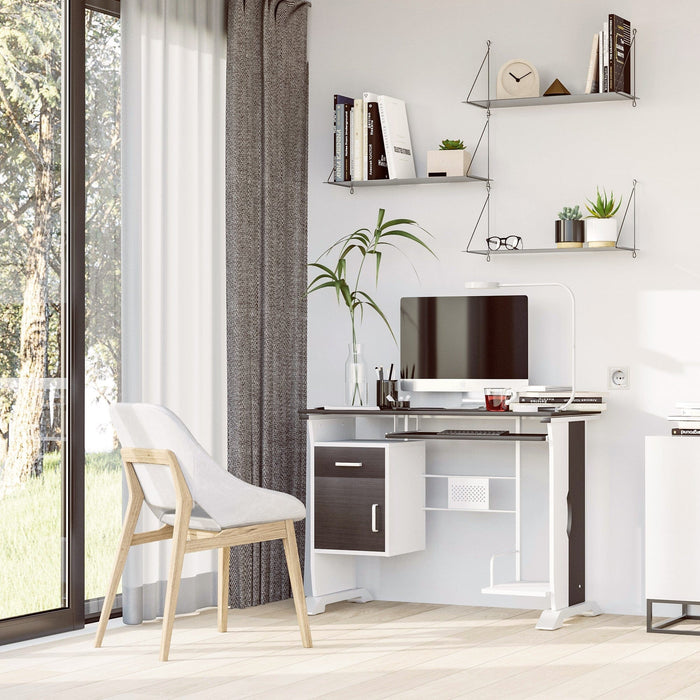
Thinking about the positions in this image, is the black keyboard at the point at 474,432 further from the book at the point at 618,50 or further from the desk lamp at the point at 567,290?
the book at the point at 618,50

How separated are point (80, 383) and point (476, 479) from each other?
1.60 meters

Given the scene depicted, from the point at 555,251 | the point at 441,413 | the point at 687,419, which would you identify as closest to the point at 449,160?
the point at 555,251

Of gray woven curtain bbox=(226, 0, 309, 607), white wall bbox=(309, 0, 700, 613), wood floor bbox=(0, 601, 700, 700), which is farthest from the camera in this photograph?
gray woven curtain bbox=(226, 0, 309, 607)

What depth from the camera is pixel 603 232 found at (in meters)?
4.65

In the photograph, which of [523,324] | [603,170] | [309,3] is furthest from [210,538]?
[309,3]

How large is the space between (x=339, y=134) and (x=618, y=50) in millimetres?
1183

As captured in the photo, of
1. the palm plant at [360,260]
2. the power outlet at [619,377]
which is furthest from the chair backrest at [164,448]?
the power outlet at [619,377]

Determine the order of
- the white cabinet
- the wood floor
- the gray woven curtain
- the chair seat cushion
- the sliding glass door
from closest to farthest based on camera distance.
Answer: the wood floor
the chair seat cushion
the sliding glass door
the white cabinet
the gray woven curtain

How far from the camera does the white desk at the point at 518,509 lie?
4.45 m

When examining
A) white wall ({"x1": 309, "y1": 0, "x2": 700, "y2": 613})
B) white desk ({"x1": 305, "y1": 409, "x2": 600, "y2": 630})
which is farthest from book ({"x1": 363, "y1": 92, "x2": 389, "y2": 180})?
white desk ({"x1": 305, "y1": 409, "x2": 600, "y2": 630})

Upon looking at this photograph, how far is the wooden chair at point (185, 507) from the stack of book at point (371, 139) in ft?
5.28

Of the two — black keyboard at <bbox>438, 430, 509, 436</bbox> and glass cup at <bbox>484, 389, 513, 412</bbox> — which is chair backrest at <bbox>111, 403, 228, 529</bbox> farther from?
glass cup at <bbox>484, 389, 513, 412</bbox>

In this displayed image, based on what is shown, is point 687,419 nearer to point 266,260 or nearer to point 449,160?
point 449,160

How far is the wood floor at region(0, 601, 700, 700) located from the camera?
3453 mm
